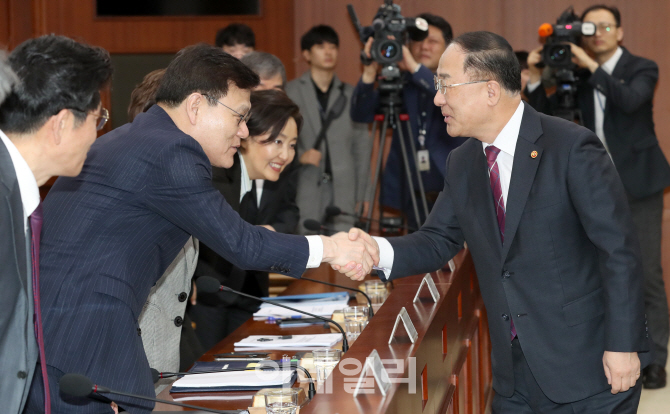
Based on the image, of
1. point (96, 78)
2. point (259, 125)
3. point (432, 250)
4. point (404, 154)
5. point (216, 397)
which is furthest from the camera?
point (404, 154)

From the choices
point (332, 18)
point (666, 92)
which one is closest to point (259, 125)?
point (332, 18)

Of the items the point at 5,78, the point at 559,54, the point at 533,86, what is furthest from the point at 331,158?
the point at 5,78

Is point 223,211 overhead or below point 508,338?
overhead

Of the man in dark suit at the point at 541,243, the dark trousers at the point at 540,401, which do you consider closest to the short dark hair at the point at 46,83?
the man in dark suit at the point at 541,243

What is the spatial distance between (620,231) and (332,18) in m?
3.89

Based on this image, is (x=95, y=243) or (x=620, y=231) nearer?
(x=95, y=243)

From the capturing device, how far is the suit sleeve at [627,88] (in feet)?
12.7

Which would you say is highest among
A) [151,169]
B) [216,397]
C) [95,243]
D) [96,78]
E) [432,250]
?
[96,78]

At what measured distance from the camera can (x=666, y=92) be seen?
5035 mm

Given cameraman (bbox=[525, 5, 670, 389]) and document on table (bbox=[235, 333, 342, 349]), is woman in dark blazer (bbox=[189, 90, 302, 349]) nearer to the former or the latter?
document on table (bbox=[235, 333, 342, 349])

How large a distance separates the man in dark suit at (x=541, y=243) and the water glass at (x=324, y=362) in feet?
1.70

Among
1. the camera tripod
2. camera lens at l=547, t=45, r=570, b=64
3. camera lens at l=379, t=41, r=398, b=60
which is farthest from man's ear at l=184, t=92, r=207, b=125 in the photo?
camera lens at l=547, t=45, r=570, b=64

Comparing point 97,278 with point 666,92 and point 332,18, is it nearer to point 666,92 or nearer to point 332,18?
point 332,18

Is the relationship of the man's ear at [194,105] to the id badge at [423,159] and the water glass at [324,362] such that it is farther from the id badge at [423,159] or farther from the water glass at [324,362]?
the id badge at [423,159]
